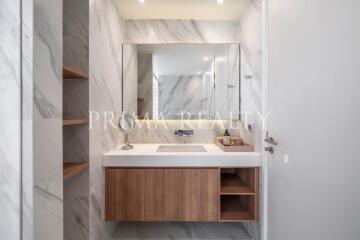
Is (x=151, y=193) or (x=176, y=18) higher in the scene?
(x=176, y=18)

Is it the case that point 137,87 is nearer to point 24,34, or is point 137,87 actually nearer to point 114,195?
point 114,195

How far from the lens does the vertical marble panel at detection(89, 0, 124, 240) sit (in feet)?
5.50

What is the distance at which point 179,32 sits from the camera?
8.20 feet

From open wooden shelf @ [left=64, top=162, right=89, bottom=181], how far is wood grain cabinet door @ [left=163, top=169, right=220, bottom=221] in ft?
2.14

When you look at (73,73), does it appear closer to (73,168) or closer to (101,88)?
(101,88)

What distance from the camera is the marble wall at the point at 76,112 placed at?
1594 millimetres

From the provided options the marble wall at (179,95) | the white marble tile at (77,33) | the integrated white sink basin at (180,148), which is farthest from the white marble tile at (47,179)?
the marble wall at (179,95)

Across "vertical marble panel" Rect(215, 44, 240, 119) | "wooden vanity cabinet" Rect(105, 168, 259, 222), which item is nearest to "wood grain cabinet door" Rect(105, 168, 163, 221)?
"wooden vanity cabinet" Rect(105, 168, 259, 222)

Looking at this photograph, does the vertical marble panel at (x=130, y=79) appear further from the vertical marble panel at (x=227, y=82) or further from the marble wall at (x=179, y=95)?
the vertical marble panel at (x=227, y=82)

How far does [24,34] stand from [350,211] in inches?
62.4

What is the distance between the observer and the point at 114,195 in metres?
1.91

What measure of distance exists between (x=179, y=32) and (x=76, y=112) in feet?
4.82

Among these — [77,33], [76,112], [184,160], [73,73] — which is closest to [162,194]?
[184,160]

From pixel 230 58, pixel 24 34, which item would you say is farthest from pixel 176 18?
pixel 24 34
